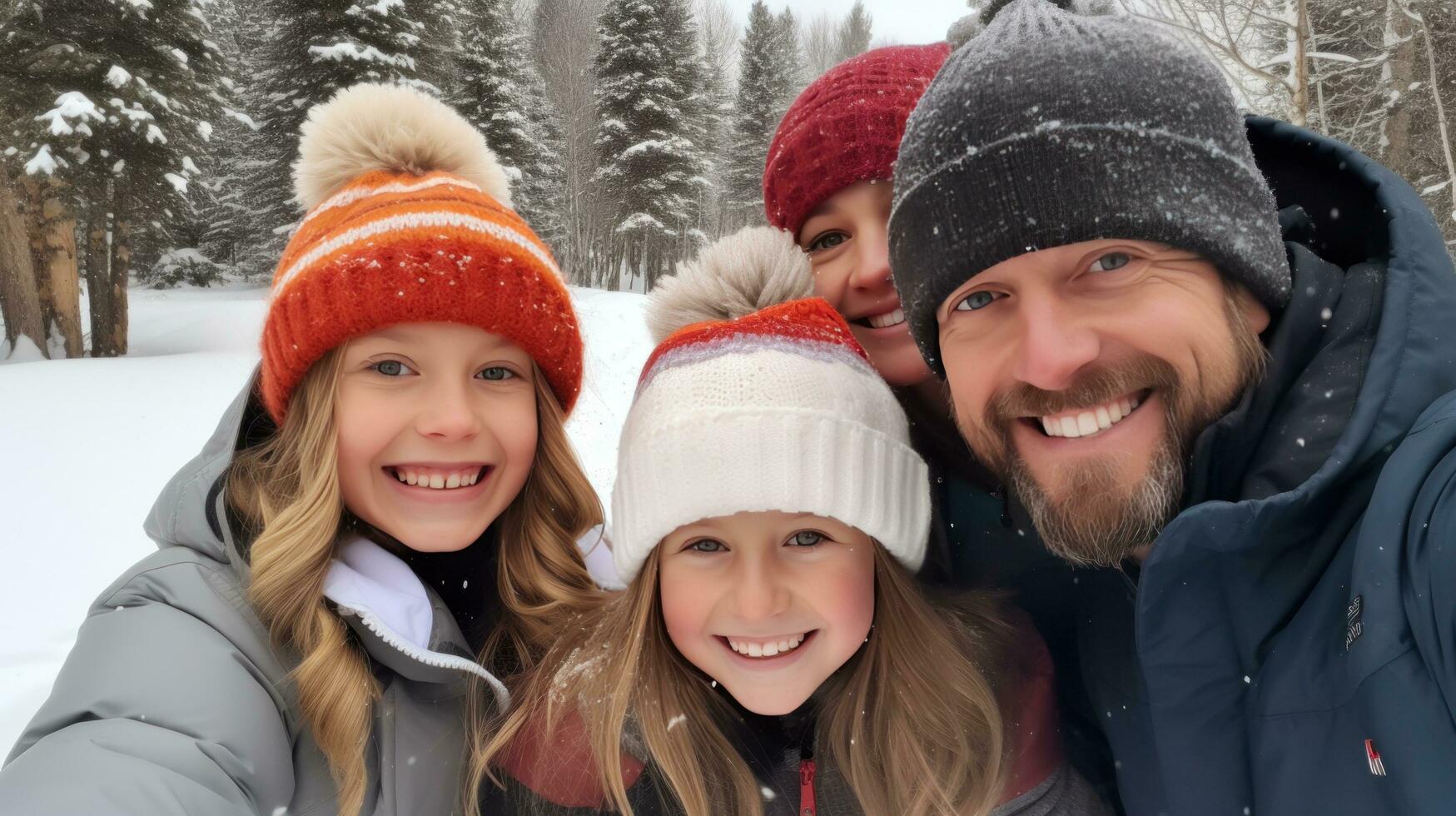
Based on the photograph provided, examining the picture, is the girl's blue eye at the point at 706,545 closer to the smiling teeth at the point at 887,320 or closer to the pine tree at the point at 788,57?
the smiling teeth at the point at 887,320

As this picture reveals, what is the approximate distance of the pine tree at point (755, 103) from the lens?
87.4 feet

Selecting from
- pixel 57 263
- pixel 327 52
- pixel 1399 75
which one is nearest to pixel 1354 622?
pixel 1399 75

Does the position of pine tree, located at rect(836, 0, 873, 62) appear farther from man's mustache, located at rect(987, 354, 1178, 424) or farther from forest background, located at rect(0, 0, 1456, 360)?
man's mustache, located at rect(987, 354, 1178, 424)

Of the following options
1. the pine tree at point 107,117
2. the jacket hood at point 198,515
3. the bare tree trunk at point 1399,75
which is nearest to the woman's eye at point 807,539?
the jacket hood at point 198,515

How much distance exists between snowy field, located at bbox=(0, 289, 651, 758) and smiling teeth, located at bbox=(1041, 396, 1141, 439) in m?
1.84

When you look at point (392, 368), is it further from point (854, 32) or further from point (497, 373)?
point (854, 32)

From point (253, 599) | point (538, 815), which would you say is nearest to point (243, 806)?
point (253, 599)

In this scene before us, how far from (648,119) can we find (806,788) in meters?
24.0

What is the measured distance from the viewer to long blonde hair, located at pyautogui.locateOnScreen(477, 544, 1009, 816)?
208 centimetres

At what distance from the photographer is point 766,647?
208cm

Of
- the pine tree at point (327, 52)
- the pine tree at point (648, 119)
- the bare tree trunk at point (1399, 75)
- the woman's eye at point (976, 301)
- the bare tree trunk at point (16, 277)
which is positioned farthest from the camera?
the pine tree at point (648, 119)

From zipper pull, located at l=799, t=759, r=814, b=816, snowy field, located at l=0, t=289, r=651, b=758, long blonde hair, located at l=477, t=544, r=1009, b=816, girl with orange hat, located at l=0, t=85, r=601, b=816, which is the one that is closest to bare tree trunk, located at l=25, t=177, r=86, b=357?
snowy field, located at l=0, t=289, r=651, b=758

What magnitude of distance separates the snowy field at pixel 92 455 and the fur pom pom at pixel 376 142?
554 mm

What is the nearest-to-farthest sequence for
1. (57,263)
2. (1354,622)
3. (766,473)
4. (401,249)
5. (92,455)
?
(1354,622), (766,473), (401,249), (92,455), (57,263)
